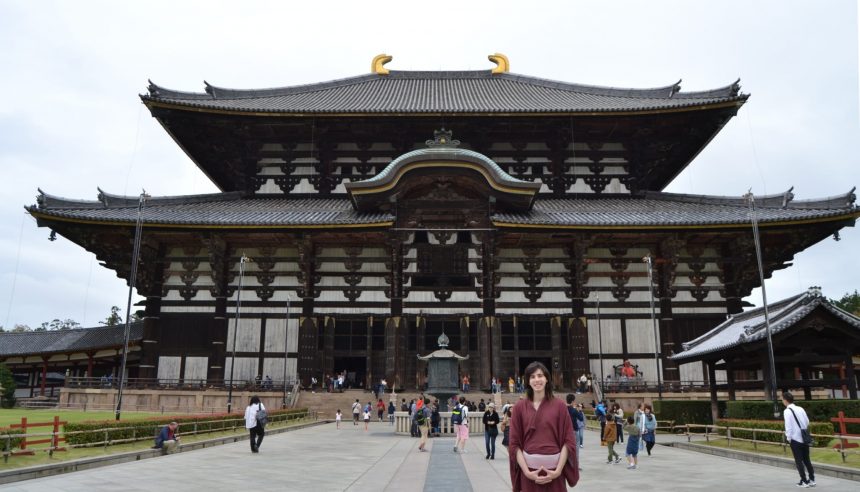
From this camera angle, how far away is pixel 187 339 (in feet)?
104

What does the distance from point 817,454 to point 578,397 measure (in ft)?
49.8

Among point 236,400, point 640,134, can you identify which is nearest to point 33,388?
point 236,400

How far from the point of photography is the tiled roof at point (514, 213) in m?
29.2

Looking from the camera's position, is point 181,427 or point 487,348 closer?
point 181,427

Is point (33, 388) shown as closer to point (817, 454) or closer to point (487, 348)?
point (487, 348)

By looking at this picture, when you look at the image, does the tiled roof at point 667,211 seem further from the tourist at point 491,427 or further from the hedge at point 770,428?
the tourist at point 491,427

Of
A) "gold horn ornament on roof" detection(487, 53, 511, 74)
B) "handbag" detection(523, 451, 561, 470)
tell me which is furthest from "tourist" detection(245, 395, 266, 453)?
"gold horn ornament on roof" detection(487, 53, 511, 74)

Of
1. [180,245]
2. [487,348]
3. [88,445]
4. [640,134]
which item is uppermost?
[640,134]

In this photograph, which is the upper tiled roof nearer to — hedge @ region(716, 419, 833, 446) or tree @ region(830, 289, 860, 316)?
hedge @ region(716, 419, 833, 446)

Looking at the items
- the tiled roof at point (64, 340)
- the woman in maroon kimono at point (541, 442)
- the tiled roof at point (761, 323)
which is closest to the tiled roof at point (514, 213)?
the tiled roof at point (761, 323)

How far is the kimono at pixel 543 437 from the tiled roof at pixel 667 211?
2444 cm

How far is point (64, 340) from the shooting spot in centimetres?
4306

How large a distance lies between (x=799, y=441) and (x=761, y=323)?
27.7 feet

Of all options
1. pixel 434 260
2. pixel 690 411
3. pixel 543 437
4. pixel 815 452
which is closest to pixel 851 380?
pixel 815 452
